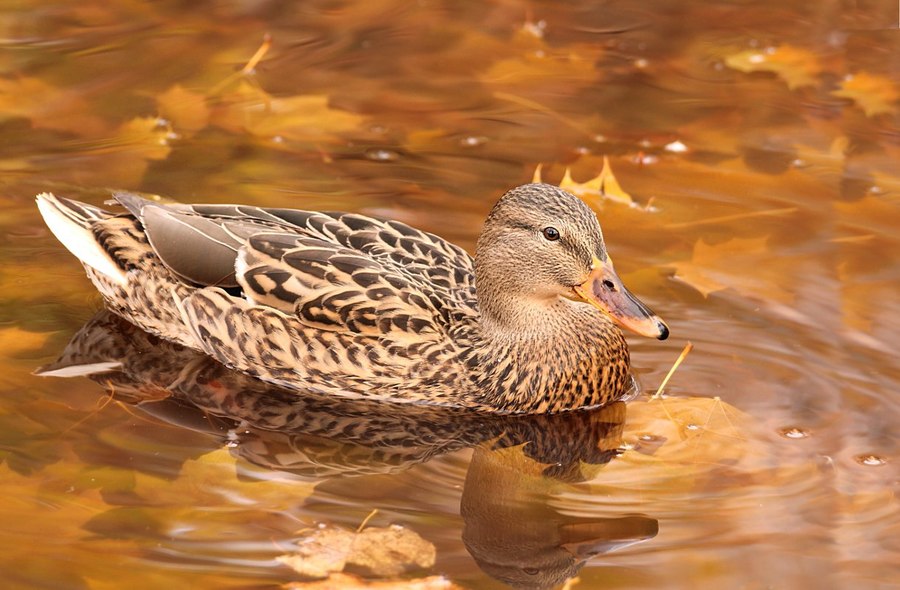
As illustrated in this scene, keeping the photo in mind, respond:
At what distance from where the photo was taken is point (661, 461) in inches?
244

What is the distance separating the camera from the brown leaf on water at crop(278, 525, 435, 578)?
5387 millimetres

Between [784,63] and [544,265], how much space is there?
4720 mm

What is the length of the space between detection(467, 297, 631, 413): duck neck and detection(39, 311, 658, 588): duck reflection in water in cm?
10

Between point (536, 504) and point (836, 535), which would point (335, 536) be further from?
point (836, 535)

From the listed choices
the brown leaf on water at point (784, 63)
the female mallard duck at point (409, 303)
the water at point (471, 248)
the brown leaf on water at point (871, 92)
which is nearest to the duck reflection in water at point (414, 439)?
the water at point (471, 248)

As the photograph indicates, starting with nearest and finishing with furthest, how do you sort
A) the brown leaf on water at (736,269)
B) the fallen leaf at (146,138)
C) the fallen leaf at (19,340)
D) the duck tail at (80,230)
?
the fallen leaf at (19,340), the duck tail at (80,230), the brown leaf on water at (736,269), the fallen leaf at (146,138)

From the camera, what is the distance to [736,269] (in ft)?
25.4

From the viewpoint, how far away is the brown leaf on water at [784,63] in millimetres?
10266

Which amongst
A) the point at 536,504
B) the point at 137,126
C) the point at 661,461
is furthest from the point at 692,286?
the point at 137,126

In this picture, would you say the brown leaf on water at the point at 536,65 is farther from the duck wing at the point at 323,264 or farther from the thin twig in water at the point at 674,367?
the thin twig in water at the point at 674,367

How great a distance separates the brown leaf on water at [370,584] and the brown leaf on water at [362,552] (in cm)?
5

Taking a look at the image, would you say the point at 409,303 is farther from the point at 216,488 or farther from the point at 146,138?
→ the point at 146,138

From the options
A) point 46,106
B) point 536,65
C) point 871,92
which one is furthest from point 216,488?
point 871,92

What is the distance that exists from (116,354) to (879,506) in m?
3.79
